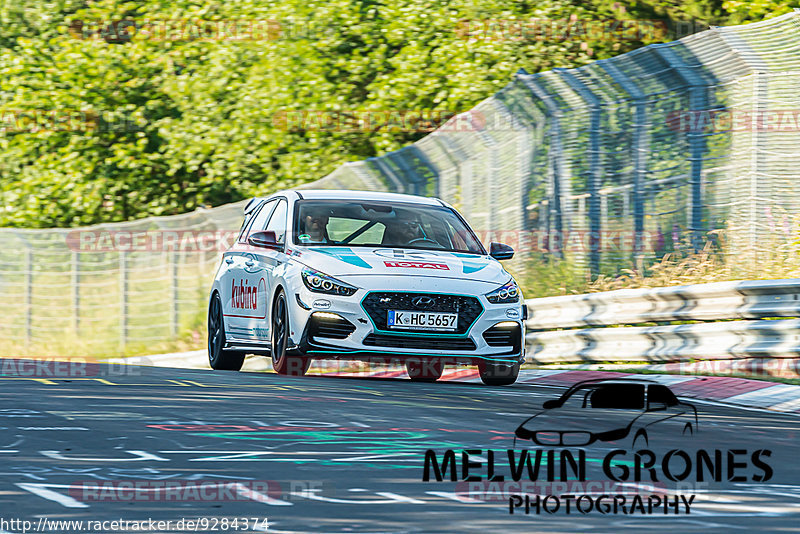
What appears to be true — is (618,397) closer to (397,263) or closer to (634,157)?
(397,263)

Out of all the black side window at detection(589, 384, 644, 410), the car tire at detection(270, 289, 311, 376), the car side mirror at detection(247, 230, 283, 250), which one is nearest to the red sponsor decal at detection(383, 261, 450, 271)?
the car tire at detection(270, 289, 311, 376)

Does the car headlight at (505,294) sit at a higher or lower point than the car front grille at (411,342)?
higher

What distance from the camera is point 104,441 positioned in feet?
28.4

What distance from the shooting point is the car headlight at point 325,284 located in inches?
501

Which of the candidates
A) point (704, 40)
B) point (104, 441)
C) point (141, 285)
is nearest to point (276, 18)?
point (141, 285)

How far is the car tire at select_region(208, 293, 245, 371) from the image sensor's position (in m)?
15.4

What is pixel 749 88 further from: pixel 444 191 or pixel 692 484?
pixel 692 484

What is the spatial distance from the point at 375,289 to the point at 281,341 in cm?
113

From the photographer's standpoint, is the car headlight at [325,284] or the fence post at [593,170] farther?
the fence post at [593,170]

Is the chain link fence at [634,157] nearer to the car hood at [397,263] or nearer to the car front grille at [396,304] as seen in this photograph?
the car hood at [397,263]

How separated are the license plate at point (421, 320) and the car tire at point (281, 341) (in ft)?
3.09

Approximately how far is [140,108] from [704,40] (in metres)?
16.0

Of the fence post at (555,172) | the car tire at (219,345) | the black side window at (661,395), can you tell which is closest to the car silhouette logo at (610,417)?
the black side window at (661,395)

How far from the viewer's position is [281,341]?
43.8ft
